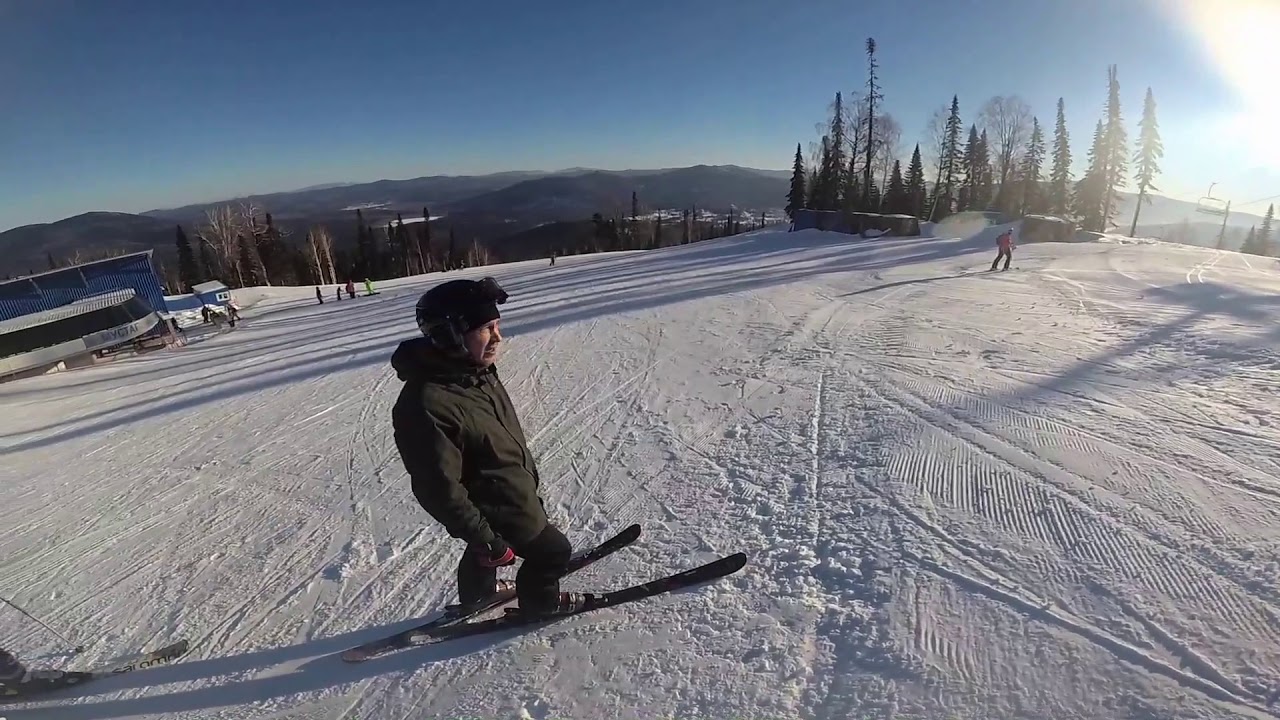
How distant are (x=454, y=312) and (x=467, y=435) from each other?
22.5 inches

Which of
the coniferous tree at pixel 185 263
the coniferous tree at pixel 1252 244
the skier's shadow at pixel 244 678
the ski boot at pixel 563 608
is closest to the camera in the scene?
the skier's shadow at pixel 244 678

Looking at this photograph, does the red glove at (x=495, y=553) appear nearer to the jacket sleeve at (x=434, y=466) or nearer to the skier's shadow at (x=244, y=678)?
the jacket sleeve at (x=434, y=466)

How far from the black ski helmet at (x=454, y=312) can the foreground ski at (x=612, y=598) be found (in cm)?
201

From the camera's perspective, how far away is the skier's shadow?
330 cm

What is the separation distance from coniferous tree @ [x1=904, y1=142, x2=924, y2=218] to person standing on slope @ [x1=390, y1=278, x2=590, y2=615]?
55.4m

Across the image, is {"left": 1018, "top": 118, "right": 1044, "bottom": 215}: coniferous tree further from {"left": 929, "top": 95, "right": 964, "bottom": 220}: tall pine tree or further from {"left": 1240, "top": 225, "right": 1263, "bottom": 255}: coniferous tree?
{"left": 1240, "top": 225, "right": 1263, "bottom": 255}: coniferous tree

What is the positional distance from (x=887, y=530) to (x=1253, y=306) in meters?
10.1

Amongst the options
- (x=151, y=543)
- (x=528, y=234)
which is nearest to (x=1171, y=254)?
(x=151, y=543)

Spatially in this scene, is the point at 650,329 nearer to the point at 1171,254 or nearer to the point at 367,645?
the point at 367,645

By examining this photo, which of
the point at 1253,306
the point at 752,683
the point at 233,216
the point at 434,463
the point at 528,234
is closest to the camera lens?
the point at 434,463

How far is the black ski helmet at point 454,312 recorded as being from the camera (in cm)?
247

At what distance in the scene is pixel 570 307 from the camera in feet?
53.5

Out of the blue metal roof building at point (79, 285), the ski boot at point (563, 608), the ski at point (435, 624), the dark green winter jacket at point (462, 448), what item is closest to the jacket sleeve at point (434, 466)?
the dark green winter jacket at point (462, 448)

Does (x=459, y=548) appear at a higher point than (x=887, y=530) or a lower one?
lower
